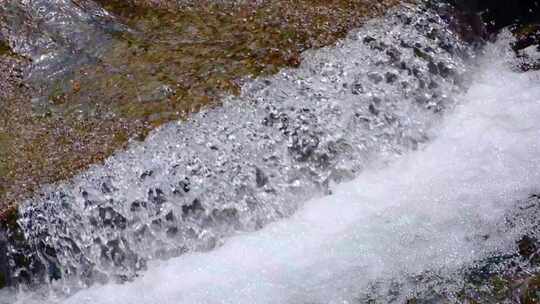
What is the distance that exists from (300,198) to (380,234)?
773mm

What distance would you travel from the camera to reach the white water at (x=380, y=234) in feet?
17.4

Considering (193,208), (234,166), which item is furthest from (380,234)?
(193,208)

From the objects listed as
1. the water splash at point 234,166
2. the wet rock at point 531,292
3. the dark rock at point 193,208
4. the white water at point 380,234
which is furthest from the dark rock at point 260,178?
the wet rock at point 531,292

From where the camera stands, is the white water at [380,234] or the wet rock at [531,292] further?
the white water at [380,234]

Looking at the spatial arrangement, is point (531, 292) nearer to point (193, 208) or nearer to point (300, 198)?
point (300, 198)

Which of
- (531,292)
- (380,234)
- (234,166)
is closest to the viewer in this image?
(531,292)

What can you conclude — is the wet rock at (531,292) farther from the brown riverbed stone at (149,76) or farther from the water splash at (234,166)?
the brown riverbed stone at (149,76)

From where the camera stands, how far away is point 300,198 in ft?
19.9

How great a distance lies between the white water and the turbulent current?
0.01 metres

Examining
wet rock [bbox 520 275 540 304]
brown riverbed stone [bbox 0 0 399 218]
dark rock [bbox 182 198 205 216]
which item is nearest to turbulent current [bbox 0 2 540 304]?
dark rock [bbox 182 198 205 216]

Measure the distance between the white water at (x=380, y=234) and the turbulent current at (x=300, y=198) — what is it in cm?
1

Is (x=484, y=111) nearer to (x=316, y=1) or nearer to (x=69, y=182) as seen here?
(x=316, y=1)

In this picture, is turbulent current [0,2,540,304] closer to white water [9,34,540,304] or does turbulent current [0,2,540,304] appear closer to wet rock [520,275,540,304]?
white water [9,34,540,304]

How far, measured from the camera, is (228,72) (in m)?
6.55
